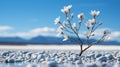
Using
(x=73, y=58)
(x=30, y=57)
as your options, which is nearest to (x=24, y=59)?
(x=30, y=57)

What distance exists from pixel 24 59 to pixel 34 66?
1.89 metres

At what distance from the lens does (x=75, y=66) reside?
8.27 metres

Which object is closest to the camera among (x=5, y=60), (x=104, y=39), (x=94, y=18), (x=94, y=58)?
(x=5, y=60)

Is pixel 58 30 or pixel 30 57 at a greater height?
pixel 58 30

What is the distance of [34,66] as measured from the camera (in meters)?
8.12

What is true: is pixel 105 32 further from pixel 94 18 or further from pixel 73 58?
pixel 73 58

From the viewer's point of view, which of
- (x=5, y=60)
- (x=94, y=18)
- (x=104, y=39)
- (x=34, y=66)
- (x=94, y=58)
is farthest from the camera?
(x=104, y=39)

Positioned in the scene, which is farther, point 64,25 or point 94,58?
point 64,25

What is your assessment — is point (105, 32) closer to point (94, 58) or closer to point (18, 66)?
point (94, 58)

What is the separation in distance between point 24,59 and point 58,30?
1.63 m

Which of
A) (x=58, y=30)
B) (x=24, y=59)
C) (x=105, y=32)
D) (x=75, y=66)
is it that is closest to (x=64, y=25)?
(x=58, y=30)

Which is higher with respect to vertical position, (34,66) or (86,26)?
(86,26)

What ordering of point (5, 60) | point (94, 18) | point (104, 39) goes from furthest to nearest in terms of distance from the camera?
point (104, 39)
point (94, 18)
point (5, 60)

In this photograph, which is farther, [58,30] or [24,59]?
[58,30]
